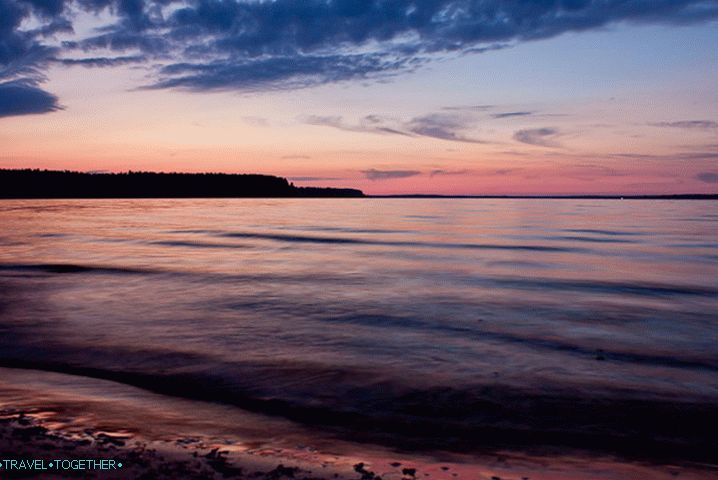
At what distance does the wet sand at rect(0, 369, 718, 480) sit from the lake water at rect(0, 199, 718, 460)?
0.30 meters

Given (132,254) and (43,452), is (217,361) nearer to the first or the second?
(43,452)

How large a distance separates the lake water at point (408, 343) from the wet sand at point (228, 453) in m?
0.30

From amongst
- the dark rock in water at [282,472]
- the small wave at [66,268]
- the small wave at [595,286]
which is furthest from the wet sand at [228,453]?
the small wave at [66,268]

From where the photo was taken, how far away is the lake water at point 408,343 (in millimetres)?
4715

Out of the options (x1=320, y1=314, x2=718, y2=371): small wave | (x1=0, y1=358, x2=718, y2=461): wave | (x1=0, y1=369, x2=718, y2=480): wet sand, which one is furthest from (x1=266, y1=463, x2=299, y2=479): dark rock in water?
(x1=320, y1=314, x2=718, y2=371): small wave

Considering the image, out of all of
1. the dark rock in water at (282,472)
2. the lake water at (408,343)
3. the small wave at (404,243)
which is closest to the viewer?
the dark rock in water at (282,472)

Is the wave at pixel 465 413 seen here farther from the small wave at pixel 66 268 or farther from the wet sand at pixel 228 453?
the small wave at pixel 66 268

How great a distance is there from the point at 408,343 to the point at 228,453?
392 centimetres

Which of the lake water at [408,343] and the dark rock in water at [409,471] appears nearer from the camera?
the dark rock in water at [409,471]

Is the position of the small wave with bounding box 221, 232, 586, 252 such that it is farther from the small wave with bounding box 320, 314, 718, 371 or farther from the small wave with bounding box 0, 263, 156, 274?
the small wave with bounding box 320, 314, 718, 371

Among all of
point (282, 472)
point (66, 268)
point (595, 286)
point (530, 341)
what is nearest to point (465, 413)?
point (282, 472)

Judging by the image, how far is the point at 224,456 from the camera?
12.0ft

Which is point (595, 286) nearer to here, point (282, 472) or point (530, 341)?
point (530, 341)

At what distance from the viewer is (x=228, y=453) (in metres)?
3.73
